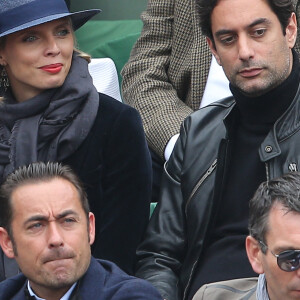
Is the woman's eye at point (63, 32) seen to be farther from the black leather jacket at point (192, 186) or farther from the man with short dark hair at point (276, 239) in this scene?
the man with short dark hair at point (276, 239)

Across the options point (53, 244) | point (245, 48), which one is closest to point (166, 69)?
point (245, 48)

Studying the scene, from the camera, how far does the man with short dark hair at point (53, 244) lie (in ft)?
9.87

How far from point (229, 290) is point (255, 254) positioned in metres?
0.24

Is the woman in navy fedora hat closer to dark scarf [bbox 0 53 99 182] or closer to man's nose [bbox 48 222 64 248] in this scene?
dark scarf [bbox 0 53 99 182]

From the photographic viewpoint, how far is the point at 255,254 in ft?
9.14

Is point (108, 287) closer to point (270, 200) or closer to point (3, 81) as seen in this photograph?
point (270, 200)

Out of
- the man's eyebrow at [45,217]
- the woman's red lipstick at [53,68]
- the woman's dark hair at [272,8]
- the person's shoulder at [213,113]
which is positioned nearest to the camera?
the man's eyebrow at [45,217]

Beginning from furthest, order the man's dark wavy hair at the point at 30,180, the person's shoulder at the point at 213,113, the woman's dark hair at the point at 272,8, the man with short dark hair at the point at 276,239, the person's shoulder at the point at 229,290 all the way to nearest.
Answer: the person's shoulder at the point at 213,113 → the woman's dark hair at the point at 272,8 → the man's dark wavy hair at the point at 30,180 → the person's shoulder at the point at 229,290 → the man with short dark hair at the point at 276,239

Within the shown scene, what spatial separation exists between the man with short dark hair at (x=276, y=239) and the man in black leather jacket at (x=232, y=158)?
1.48ft

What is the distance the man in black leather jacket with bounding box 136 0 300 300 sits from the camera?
3.32m

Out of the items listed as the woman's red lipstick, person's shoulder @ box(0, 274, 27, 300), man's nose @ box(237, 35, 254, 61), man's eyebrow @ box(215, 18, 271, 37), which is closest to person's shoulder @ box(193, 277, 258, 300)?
person's shoulder @ box(0, 274, 27, 300)

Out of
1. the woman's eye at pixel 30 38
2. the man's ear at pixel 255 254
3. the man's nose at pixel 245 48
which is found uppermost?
the woman's eye at pixel 30 38

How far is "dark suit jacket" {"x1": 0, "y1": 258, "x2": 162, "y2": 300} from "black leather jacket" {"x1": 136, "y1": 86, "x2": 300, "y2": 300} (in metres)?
0.29

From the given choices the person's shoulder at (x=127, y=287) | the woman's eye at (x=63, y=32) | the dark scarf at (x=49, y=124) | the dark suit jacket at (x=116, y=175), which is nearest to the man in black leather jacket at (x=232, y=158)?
the dark suit jacket at (x=116, y=175)
